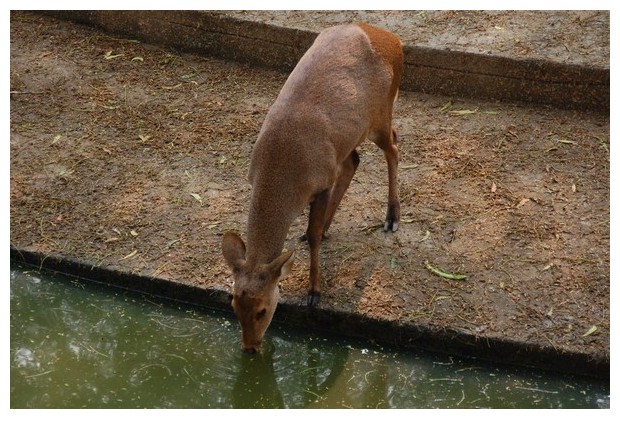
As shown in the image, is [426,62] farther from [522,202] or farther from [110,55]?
[110,55]

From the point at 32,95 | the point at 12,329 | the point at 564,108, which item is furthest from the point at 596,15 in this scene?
the point at 12,329

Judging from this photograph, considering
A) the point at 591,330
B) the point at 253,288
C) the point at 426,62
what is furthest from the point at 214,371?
the point at 426,62

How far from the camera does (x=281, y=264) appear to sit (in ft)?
18.8

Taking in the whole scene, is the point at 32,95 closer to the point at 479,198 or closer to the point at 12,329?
the point at 12,329

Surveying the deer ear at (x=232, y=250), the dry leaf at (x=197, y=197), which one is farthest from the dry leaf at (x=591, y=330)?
the dry leaf at (x=197, y=197)

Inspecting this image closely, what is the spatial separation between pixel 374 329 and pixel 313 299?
0.46m

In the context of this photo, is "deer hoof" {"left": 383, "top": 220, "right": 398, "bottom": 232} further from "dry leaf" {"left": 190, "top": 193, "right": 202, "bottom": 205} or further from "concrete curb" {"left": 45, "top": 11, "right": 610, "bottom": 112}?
"concrete curb" {"left": 45, "top": 11, "right": 610, "bottom": 112}

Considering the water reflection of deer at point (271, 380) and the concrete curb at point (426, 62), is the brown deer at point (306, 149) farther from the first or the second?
the concrete curb at point (426, 62)

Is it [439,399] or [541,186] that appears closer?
[439,399]

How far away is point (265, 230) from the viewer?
589cm

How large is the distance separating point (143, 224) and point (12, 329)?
128 centimetres

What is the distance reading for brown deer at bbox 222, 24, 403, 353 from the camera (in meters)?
5.79

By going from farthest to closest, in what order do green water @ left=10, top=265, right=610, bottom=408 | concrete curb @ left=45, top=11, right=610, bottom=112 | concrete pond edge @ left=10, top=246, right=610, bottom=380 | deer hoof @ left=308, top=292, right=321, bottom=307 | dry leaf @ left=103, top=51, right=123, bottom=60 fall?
dry leaf @ left=103, top=51, right=123, bottom=60 < concrete curb @ left=45, top=11, right=610, bottom=112 < deer hoof @ left=308, top=292, right=321, bottom=307 < concrete pond edge @ left=10, top=246, right=610, bottom=380 < green water @ left=10, top=265, right=610, bottom=408

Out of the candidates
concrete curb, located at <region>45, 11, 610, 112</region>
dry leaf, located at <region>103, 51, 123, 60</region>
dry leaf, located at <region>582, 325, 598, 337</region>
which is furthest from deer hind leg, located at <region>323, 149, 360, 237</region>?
dry leaf, located at <region>103, 51, 123, 60</region>
